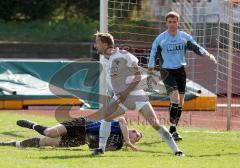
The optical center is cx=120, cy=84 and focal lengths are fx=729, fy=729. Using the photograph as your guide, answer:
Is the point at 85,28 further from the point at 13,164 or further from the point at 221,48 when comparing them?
the point at 13,164

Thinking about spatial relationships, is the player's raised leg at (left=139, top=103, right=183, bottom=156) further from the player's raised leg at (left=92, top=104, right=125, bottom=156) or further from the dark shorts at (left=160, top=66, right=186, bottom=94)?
the dark shorts at (left=160, top=66, right=186, bottom=94)

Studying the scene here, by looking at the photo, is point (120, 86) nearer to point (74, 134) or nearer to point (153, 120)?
point (153, 120)

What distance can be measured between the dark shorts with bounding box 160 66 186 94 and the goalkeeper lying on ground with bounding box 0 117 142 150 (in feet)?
5.99

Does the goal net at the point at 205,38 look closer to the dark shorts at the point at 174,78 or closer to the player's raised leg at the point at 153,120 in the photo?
the dark shorts at the point at 174,78

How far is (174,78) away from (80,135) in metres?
2.45

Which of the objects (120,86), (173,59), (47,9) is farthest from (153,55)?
(47,9)

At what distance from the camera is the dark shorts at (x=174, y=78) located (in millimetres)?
12316

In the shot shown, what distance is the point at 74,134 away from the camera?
10.6m

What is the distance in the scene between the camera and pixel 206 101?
18797 mm

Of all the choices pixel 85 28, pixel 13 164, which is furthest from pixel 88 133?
pixel 85 28

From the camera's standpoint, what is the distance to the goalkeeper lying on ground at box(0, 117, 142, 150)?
10492 millimetres

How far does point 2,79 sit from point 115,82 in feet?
30.9

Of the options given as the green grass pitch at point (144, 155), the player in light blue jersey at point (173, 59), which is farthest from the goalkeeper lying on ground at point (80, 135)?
the player in light blue jersey at point (173, 59)

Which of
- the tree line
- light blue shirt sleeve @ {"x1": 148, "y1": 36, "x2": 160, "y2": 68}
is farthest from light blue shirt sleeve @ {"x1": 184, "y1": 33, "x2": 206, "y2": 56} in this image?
the tree line
